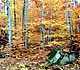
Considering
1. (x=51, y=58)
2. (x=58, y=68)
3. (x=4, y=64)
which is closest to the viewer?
(x=58, y=68)

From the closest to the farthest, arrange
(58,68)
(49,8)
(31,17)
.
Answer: (58,68) < (49,8) < (31,17)

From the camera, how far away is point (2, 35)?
11.9 meters

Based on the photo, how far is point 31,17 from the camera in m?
14.2

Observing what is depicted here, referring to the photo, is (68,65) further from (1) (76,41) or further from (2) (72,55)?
(1) (76,41)

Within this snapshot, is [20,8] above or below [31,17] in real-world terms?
above

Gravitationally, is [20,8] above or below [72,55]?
above

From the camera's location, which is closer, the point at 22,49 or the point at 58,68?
the point at 58,68

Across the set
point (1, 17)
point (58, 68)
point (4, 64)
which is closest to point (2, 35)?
point (1, 17)

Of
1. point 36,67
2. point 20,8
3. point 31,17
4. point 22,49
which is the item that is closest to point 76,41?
point 36,67

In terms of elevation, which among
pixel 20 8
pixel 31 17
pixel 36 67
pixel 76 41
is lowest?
pixel 36 67

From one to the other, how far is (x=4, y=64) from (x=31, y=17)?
9.62m

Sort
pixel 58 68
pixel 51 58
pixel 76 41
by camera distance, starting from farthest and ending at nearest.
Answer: pixel 76 41, pixel 51 58, pixel 58 68

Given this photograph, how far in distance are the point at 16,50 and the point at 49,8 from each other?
240 inches

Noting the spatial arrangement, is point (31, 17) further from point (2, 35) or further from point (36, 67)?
point (36, 67)
